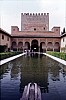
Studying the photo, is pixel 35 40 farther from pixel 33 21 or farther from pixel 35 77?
pixel 35 77

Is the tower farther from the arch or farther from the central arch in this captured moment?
the arch

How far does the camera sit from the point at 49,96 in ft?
18.5

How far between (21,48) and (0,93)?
41.5 metres

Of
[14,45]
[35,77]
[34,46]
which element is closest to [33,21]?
[34,46]

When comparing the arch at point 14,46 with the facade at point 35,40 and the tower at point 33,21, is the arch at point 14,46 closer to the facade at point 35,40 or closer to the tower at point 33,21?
the facade at point 35,40

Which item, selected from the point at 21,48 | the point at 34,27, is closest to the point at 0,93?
the point at 21,48

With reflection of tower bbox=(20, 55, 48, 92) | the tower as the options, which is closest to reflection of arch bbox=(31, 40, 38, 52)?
the tower

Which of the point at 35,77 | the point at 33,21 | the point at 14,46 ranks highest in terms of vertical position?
the point at 33,21

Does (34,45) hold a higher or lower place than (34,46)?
higher

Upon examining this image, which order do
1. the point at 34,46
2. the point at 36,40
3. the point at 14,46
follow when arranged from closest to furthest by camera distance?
the point at 14,46
the point at 36,40
the point at 34,46

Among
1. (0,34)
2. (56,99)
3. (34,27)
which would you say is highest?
(34,27)

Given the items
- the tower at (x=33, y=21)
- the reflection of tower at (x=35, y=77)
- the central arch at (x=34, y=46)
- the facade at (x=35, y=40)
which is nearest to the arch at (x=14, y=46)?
the facade at (x=35, y=40)

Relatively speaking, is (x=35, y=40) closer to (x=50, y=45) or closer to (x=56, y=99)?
(x=50, y=45)

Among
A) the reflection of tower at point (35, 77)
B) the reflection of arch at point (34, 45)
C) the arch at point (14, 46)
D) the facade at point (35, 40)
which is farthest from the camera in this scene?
the reflection of arch at point (34, 45)
